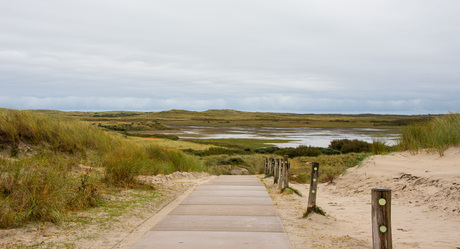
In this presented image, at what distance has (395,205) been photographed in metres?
8.57

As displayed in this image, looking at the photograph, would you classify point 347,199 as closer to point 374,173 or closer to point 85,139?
point 374,173

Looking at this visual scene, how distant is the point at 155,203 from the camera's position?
8359mm

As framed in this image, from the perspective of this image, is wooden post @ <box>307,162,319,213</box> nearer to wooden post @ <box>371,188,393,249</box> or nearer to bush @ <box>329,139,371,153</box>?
Result: wooden post @ <box>371,188,393,249</box>

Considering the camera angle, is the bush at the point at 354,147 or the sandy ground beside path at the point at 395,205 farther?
the bush at the point at 354,147

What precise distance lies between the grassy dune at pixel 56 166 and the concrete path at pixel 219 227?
6.06 feet

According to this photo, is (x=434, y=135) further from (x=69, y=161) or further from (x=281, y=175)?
(x=69, y=161)

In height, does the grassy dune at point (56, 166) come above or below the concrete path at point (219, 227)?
above

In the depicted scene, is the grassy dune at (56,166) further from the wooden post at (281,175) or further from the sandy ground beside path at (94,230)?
the wooden post at (281,175)

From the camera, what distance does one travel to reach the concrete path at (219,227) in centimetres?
502

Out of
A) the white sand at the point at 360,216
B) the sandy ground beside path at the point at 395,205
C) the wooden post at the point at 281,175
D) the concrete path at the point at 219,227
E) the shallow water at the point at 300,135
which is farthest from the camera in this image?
the shallow water at the point at 300,135

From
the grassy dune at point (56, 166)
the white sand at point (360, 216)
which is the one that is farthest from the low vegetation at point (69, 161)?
the white sand at point (360, 216)

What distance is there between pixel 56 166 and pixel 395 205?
7855 millimetres

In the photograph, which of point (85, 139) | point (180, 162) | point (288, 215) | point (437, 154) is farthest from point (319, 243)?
point (180, 162)

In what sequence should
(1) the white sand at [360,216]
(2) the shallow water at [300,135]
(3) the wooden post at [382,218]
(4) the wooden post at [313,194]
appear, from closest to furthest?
(3) the wooden post at [382,218], (1) the white sand at [360,216], (4) the wooden post at [313,194], (2) the shallow water at [300,135]
